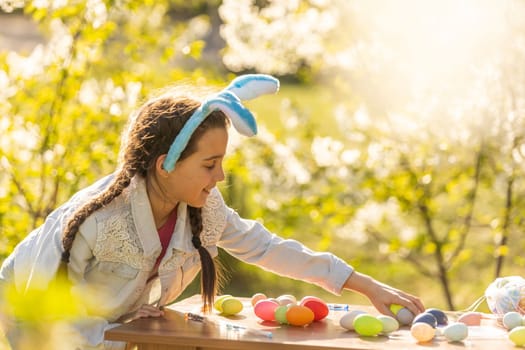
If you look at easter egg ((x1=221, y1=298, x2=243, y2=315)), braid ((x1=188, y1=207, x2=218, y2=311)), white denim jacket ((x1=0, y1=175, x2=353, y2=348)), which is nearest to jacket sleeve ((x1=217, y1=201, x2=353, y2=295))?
white denim jacket ((x1=0, y1=175, x2=353, y2=348))

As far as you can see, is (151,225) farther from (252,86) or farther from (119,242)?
(252,86)

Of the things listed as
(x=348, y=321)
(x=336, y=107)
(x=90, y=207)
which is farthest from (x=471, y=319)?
(x=336, y=107)

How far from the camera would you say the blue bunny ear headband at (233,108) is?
2041mm

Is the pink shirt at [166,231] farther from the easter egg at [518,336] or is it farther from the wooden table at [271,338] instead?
the easter egg at [518,336]

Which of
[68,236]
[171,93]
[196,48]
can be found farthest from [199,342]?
[196,48]

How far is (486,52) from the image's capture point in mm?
3812

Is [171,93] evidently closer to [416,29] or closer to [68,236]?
[68,236]

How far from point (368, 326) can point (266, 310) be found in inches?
11.9

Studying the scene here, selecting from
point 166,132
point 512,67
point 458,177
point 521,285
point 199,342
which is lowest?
point 199,342

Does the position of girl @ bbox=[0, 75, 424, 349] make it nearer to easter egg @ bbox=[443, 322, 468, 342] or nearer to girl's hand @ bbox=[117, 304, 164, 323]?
girl's hand @ bbox=[117, 304, 164, 323]

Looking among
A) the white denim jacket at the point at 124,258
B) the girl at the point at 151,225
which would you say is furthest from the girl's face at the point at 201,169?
the white denim jacket at the point at 124,258

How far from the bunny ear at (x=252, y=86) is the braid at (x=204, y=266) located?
36 cm

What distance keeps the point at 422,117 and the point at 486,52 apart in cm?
42

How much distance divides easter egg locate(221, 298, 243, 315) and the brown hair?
0.07 m
